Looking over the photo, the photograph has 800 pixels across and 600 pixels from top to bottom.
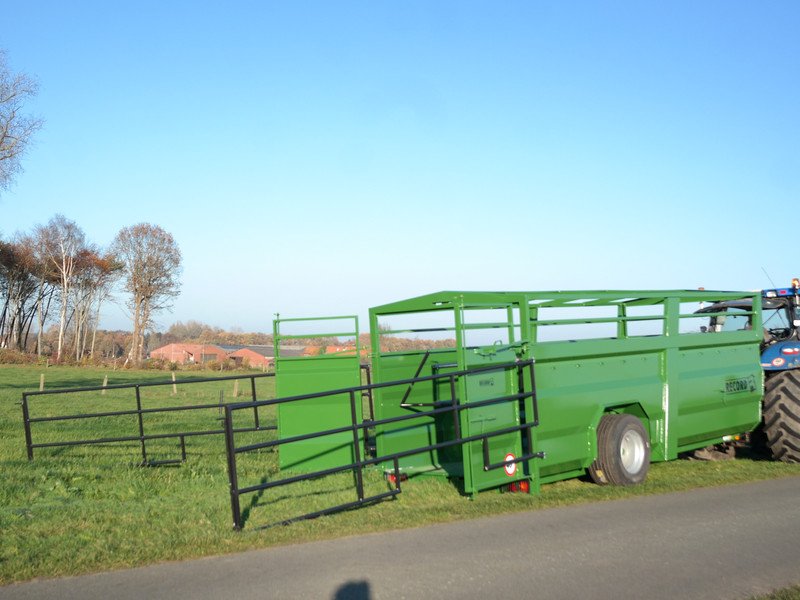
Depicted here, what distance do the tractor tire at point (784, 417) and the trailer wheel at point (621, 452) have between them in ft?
8.49

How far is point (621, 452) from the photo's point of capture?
378 inches

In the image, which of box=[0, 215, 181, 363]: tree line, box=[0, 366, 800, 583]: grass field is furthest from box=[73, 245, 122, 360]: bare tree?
box=[0, 366, 800, 583]: grass field

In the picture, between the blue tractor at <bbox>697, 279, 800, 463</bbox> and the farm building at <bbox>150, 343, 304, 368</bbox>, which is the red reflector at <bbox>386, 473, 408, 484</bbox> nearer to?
the blue tractor at <bbox>697, 279, 800, 463</bbox>

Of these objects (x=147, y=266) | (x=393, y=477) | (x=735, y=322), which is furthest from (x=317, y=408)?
(x=147, y=266)

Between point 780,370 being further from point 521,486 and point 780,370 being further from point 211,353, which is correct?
point 211,353

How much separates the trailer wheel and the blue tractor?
261cm

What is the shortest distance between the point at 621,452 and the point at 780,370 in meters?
3.45

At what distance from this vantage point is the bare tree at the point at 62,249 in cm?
7600

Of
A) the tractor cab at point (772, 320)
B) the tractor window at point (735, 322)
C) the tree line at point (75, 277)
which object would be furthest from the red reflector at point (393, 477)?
the tree line at point (75, 277)

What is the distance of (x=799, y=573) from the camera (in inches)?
244

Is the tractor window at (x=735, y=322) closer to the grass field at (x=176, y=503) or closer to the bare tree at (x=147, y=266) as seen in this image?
the grass field at (x=176, y=503)

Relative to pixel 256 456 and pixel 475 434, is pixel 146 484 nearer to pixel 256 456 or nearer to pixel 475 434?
pixel 256 456

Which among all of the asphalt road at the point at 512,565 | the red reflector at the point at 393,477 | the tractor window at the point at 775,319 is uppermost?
the tractor window at the point at 775,319

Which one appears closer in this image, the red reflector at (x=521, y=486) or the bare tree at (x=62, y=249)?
the red reflector at (x=521, y=486)
